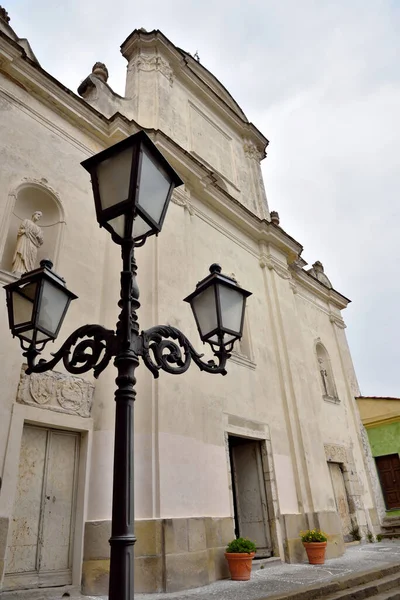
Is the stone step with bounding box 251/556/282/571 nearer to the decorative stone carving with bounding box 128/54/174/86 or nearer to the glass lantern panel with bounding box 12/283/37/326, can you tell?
the glass lantern panel with bounding box 12/283/37/326

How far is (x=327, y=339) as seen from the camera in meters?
14.7

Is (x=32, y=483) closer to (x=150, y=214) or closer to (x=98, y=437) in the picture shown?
(x=98, y=437)

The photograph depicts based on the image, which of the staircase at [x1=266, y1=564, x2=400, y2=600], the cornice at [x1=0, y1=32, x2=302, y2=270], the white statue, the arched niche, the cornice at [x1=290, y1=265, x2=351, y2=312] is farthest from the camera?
the cornice at [x1=290, y1=265, x2=351, y2=312]

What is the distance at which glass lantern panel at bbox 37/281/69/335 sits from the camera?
320 cm

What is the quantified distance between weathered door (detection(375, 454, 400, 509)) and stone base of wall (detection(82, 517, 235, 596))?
9.91 m

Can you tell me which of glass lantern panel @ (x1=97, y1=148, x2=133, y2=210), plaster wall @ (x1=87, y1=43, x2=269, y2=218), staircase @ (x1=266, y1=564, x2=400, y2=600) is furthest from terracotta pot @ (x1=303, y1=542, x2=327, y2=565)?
plaster wall @ (x1=87, y1=43, x2=269, y2=218)

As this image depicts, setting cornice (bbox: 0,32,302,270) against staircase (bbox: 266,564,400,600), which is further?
cornice (bbox: 0,32,302,270)

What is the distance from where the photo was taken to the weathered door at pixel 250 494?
27.4 feet

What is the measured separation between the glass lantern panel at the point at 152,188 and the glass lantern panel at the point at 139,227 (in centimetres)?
7

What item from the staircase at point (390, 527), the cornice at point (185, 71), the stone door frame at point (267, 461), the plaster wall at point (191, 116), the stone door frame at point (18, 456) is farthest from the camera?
the staircase at point (390, 527)

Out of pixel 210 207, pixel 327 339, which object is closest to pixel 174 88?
pixel 210 207

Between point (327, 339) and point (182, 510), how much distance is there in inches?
383

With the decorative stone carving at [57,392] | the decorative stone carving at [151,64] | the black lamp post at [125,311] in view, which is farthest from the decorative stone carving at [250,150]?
the black lamp post at [125,311]

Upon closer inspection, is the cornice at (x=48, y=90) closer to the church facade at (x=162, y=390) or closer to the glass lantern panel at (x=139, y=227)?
the church facade at (x=162, y=390)
